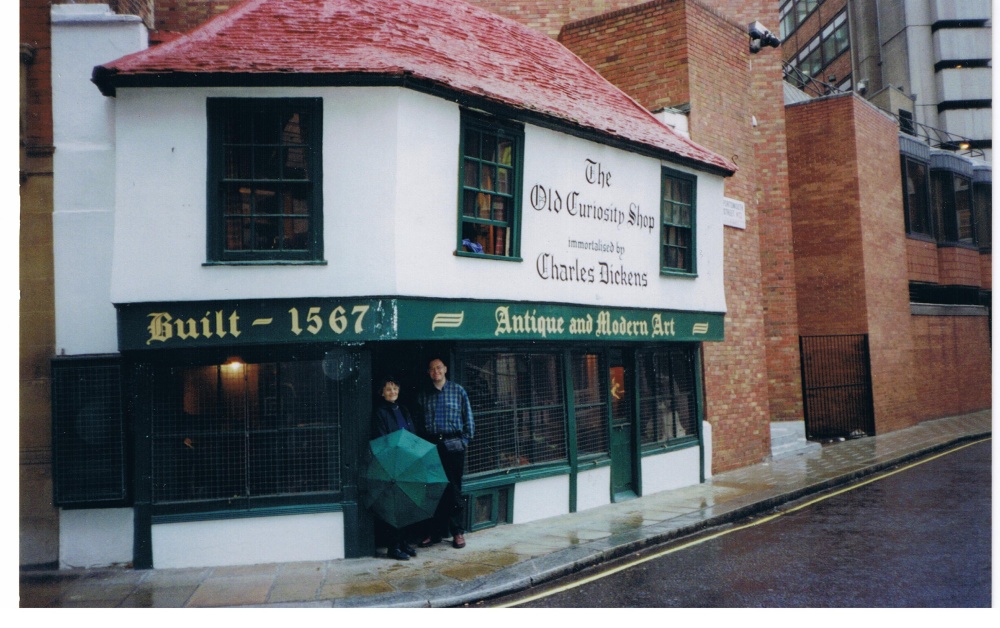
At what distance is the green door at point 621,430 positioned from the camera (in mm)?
10398

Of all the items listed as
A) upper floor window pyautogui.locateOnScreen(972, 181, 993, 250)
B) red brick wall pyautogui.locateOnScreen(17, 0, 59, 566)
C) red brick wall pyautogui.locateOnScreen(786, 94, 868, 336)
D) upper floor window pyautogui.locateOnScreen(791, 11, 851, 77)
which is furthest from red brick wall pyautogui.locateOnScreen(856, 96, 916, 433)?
red brick wall pyautogui.locateOnScreen(17, 0, 59, 566)

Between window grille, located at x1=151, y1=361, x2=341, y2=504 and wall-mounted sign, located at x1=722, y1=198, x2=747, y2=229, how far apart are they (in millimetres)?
7733

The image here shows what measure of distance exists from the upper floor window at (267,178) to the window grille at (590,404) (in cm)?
396

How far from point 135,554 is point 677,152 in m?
8.09

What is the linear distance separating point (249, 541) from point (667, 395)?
6313 millimetres

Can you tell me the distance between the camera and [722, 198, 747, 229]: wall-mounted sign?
41.6ft

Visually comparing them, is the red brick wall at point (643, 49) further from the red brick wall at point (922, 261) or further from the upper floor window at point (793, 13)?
the red brick wall at point (922, 261)

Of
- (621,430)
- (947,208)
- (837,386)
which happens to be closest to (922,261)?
(947,208)

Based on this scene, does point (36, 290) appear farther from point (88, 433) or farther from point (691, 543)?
point (691, 543)

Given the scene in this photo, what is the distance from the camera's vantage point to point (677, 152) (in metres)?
10.7

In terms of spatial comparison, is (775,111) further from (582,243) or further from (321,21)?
(321,21)

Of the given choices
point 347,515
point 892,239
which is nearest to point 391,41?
point 347,515

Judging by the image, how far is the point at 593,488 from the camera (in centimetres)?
991

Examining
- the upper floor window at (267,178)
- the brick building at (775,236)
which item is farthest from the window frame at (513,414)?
the upper floor window at (267,178)
